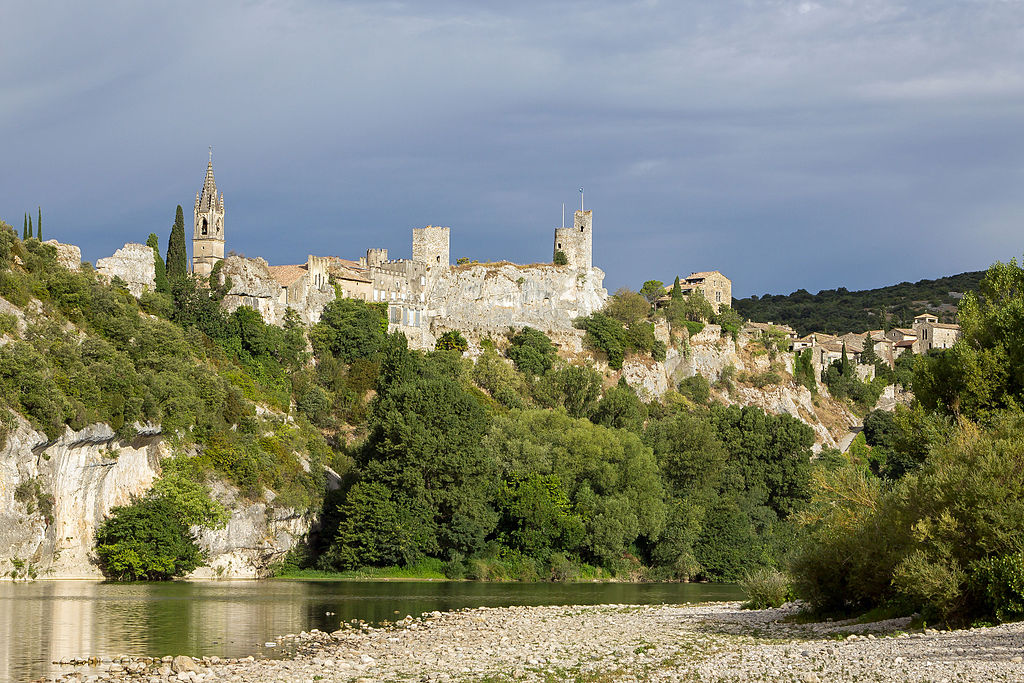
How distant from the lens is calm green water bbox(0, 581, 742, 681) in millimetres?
28188

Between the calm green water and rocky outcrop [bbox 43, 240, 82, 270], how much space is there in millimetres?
24212

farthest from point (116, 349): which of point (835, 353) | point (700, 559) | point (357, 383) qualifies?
point (835, 353)

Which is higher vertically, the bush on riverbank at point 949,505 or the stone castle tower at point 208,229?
the stone castle tower at point 208,229

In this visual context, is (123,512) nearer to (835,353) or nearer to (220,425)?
(220,425)

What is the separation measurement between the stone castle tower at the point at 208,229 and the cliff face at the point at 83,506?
31894mm

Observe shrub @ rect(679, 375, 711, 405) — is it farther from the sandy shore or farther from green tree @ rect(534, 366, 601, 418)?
the sandy shore

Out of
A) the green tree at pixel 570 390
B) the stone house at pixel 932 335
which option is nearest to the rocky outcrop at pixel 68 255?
the green tree at pixel 570 390

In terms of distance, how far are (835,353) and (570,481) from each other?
85581 millimetres

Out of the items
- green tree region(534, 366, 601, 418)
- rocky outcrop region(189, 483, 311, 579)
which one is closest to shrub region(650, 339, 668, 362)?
green tree region(534, 366, 601, 418)

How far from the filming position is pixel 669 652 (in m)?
27.1

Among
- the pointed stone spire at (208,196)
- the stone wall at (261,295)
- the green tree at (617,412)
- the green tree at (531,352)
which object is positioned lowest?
the green tree at (617,412)

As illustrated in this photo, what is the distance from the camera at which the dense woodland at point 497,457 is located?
28.6m

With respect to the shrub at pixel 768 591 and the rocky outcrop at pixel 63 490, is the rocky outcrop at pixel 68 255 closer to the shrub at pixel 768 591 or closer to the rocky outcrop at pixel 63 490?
the rocky outcrop at pixel 63 490

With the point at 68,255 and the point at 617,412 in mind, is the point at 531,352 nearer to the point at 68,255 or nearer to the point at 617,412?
the point at 617,412
